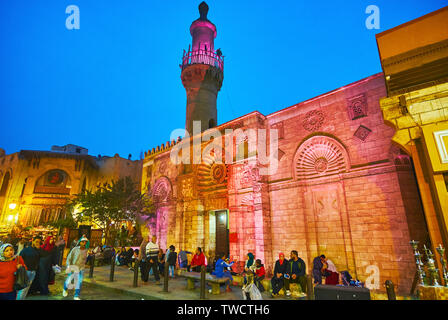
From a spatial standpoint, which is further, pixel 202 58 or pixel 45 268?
pixel 202 58

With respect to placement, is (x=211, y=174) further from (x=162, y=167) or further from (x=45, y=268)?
(x=45, y=268)

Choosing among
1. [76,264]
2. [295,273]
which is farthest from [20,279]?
[295,273]

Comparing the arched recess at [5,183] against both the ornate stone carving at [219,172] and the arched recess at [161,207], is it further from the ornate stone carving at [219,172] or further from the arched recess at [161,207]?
the ornate stone carving at [219,172]

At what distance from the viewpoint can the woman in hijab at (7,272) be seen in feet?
13.7

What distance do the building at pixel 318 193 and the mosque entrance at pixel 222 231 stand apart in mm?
57

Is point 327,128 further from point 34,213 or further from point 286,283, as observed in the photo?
point 34,213

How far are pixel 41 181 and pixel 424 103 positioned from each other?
114 ft

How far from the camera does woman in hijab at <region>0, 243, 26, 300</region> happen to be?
165 inches

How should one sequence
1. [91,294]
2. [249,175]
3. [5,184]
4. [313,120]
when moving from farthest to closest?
[5,184]
[249,175]
[313,120]
[91,294]

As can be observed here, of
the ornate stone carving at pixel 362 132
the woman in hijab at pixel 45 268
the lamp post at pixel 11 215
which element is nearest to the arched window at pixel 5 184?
the lamp post at pixel 11 215

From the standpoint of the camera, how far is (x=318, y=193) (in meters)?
9.92

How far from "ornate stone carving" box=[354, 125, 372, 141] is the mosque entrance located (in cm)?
788

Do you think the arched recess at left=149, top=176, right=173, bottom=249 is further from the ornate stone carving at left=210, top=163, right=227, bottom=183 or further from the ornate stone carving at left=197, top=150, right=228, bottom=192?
the ornate stone carving at left=210, top=163, right=227, bottom=183
